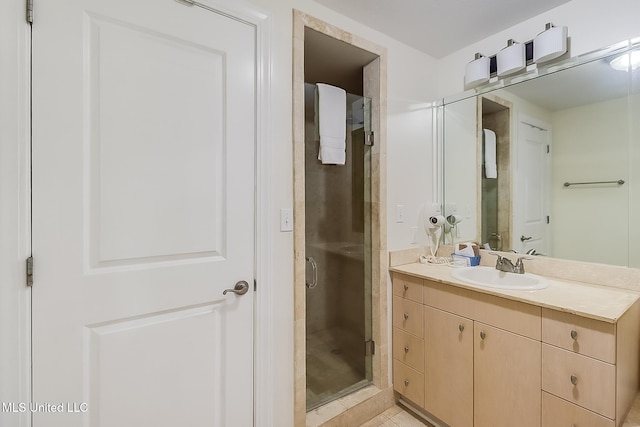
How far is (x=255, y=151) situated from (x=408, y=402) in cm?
183

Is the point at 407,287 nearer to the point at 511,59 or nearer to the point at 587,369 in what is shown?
the point at 587,369

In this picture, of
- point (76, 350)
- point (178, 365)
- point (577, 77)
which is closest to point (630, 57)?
point (577, 77)

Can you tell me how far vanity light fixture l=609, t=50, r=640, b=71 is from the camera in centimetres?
135

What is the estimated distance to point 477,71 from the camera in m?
1.89

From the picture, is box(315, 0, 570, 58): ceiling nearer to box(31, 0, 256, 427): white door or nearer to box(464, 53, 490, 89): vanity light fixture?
box(464, 53, 490, 89): vanity light fixture

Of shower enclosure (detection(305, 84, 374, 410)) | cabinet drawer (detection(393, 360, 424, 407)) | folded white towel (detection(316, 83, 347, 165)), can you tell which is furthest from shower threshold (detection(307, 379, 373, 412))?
folded white towel (detection(316, 83, 347, 165))

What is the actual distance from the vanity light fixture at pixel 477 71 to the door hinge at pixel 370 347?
1.88 m

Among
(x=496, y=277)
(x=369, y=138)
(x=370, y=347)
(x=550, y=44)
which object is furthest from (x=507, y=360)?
(x=550, y=44)

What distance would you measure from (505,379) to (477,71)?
1.82m

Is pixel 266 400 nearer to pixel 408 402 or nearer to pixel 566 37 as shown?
pixel 408 402

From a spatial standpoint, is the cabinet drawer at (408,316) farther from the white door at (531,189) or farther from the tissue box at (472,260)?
the white door at (531,189)

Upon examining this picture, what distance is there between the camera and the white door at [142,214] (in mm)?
957

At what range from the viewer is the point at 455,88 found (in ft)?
6.88

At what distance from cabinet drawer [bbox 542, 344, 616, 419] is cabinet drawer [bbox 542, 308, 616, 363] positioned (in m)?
0.03
